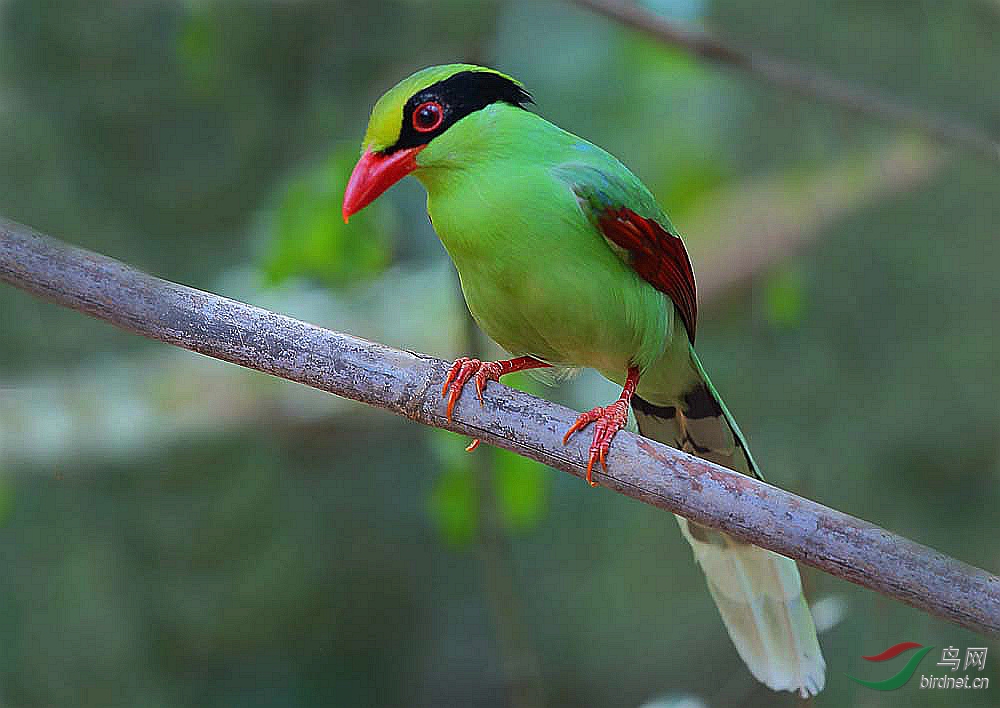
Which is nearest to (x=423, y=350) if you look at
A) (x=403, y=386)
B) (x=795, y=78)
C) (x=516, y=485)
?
(x=516, y=485)

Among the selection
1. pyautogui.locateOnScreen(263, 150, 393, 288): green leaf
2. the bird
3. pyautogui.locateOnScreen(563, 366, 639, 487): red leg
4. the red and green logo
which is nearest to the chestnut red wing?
the bird

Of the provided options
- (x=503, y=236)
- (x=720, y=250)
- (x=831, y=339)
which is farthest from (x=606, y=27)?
(x=503, y=236)

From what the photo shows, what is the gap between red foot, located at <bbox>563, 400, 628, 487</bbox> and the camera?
1.61 metres

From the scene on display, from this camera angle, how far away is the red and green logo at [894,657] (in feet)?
8.42

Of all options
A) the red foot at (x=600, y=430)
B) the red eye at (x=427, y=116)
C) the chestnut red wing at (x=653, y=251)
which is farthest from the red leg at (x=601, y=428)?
the red eye at (x=427, y=116)

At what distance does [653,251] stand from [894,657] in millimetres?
1454

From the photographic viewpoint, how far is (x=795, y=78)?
8.50ft

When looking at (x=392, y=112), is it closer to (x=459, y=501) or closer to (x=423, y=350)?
(x=459, y=501)

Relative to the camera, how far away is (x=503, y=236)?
178 cm

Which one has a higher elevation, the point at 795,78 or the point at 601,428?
the point at 795,78

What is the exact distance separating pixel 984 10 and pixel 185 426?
2.94 m

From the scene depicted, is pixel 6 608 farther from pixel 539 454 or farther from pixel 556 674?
pixel 539 454

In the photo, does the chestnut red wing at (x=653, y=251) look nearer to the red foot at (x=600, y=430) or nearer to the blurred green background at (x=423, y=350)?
the red foot at (x=600, y=430)

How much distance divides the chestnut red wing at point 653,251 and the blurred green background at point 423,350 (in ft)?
3.06
